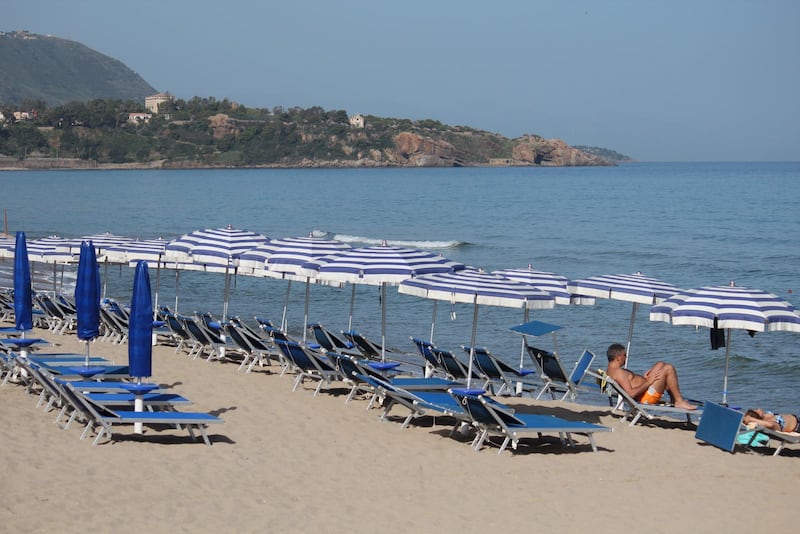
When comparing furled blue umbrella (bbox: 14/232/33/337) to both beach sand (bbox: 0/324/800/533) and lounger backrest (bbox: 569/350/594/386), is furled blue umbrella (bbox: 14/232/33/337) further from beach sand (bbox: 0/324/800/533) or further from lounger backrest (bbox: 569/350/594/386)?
lounger backrest (bbox: 569/350/594/386)

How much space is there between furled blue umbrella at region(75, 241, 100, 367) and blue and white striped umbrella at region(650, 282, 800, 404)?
5256mm

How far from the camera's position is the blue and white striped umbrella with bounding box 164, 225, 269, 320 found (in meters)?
12.9

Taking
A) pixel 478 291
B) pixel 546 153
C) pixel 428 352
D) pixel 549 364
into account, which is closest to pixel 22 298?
pixel 428 352

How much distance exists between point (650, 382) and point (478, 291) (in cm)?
Answer: 198

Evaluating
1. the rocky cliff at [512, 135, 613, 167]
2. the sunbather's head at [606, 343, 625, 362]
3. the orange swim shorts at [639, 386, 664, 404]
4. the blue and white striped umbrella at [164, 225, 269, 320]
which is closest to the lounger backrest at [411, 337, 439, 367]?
the sunbather's head at [606, 343, 625, 362]

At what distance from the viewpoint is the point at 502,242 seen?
41344 mm

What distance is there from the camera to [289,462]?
7688 millimetres

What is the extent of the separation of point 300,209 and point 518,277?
52472 millimetres

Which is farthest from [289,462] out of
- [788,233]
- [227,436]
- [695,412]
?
[788,233]

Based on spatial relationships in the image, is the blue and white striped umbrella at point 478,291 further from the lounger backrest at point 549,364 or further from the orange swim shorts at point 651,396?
the orange swim shorts at point 651,396

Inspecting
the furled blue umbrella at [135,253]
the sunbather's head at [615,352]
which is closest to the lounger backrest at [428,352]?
the sunbather's head at [615,352]

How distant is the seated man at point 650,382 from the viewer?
9477mm

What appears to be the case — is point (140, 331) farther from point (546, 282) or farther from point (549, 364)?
point (546, 282)

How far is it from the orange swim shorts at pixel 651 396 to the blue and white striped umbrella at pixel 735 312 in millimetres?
673
